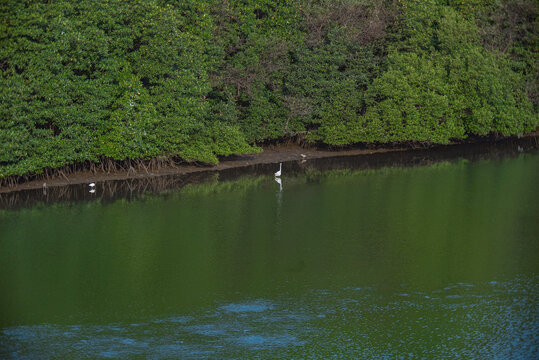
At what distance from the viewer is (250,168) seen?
2026 inches

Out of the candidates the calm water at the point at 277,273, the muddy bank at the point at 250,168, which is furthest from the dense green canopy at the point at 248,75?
the calm water at the point at 277,273

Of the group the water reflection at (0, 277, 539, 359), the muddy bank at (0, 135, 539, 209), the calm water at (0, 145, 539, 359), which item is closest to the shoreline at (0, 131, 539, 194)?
the muddy bank at (0, 135, 539, 209)

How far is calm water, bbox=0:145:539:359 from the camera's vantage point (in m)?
23.4

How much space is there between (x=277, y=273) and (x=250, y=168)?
22354 mm

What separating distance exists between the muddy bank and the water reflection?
18.3m

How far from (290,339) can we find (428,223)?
51.2ft

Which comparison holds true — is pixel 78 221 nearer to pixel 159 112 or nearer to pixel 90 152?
pixel 90 152

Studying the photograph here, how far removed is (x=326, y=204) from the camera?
40.9 meters

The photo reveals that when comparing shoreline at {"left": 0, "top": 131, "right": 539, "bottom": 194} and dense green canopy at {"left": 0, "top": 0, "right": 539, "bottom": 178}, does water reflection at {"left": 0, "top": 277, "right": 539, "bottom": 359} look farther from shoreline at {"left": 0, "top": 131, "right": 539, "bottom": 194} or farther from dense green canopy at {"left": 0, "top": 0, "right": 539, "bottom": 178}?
shoreline at {"left": 0, "top": 131, "right": 539, "bottom": 194}

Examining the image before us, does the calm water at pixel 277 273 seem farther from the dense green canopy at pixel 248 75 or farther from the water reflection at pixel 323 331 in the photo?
the dense green canopy at pixel 248 75

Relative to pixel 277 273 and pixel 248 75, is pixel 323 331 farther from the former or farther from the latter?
pixel 248 75

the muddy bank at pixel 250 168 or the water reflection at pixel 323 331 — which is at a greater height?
the muddy bank at pixel 250 168

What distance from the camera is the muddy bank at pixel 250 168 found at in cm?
4277

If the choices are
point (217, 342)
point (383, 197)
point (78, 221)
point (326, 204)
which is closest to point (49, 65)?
point (78, 221)
